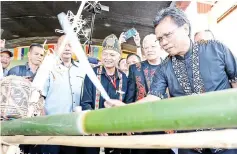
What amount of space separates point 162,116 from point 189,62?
1.00m

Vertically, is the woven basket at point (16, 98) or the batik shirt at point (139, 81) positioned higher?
the batik shirt at point (139, 81)

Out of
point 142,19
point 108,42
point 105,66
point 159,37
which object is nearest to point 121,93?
point 105,66

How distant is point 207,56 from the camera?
166cm

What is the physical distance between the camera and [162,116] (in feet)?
2.45

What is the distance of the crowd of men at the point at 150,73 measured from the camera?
163 cm

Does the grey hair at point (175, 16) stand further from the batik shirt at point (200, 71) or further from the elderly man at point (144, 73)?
the elderly man at point (144, 73)

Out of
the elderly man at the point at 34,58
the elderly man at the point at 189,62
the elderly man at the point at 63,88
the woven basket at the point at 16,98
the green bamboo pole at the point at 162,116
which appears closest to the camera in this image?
the green bamboo pole at the point at 162,116

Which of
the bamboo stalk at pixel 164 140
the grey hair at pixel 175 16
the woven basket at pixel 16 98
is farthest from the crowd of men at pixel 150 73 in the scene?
the woven basket at pixel 16 98

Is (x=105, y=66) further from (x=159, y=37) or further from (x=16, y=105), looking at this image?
(x=16, y=105)

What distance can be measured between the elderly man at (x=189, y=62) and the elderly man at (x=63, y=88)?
1.09m

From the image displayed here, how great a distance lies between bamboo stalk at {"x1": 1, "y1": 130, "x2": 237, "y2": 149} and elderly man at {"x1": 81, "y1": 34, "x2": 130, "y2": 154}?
1415mm

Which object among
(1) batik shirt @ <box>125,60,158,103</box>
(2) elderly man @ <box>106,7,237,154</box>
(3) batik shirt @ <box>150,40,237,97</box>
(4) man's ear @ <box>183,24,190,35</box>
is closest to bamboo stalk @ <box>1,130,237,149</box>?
(2) elderly man @ <box>106,7,237,154</box>

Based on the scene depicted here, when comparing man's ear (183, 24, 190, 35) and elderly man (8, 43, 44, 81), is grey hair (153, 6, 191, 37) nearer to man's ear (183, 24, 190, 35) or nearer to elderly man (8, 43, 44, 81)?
man's ear (183, 24, 190, 35)

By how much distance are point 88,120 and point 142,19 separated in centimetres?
584
